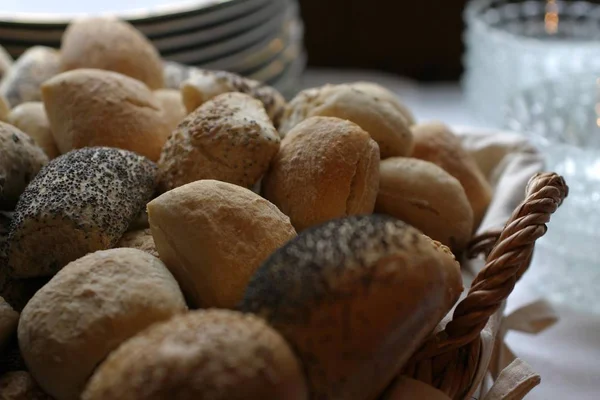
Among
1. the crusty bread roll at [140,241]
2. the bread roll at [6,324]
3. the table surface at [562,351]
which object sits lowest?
the table surface at [562,351]

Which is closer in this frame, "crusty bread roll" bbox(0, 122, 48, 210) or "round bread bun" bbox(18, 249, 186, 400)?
"round bread bun" bbox(18, 249, 186, 400)

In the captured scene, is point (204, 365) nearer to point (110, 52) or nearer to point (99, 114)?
point (99, 114)

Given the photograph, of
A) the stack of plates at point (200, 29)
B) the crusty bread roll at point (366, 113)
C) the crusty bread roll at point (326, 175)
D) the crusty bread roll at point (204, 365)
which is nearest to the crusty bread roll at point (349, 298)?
the crusty bread roll at point (204, 365)

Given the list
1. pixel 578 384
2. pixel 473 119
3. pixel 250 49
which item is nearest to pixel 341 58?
pixel 473 119

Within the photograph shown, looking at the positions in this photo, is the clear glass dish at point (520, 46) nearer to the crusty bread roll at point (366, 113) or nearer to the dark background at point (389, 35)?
the dark background at point (389, 35)

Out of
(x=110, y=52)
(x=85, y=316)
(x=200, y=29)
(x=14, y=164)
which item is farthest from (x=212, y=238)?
(x=200, y=29)

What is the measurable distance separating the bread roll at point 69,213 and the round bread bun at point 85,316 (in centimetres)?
7

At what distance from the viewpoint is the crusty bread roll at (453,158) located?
75 centimetres

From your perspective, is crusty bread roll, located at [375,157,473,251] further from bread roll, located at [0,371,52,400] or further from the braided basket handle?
bread roll, located at [0,371,52,400]

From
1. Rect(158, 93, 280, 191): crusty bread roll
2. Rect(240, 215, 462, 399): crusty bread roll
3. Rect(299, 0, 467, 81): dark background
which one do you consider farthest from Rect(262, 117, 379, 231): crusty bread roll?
Rect(299, 0, 467, 81): dark background

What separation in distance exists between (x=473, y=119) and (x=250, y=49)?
1.55 ft

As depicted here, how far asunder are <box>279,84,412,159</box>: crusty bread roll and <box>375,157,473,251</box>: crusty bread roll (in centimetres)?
3

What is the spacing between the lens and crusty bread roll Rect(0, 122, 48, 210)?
637mm

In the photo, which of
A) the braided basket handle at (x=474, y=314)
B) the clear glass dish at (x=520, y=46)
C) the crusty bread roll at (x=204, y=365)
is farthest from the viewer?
the clear glass dish at (x=520, y=46)
